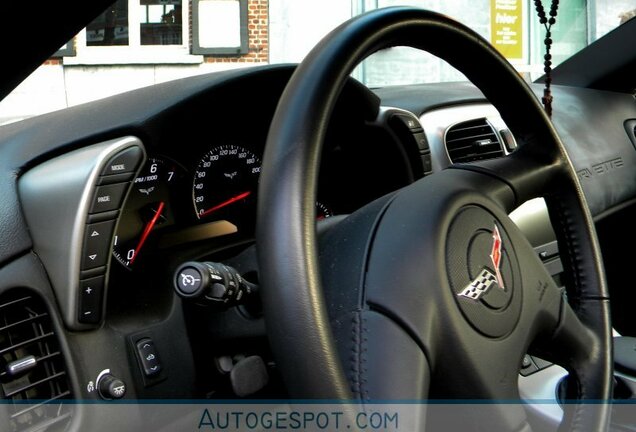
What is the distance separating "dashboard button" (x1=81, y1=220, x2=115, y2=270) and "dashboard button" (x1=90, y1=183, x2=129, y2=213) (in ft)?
0.07

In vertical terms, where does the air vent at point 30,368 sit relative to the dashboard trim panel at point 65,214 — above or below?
below

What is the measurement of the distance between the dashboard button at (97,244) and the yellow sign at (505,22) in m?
4.39

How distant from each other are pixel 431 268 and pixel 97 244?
53cm

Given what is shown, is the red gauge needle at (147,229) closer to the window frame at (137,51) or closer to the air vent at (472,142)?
the air vent at (472,142)

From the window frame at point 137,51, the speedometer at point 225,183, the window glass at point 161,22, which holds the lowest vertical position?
the speedometer at point 225,183

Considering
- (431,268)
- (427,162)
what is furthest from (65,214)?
(427,162)

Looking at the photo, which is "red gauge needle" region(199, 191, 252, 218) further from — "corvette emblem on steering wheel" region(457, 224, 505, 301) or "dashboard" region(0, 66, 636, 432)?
"corvette emblem on steering wheel" region(457, 224, 505, 301)

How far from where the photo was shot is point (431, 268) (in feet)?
2.89

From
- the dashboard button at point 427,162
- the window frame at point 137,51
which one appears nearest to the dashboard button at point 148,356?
the dashboard button at point 427,162

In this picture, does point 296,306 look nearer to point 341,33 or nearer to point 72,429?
point 341,33

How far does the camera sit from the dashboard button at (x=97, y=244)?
45.6 inches

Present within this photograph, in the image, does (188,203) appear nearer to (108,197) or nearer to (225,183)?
(225,183)

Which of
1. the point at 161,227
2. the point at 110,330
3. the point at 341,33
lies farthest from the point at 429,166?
the point at 341,33

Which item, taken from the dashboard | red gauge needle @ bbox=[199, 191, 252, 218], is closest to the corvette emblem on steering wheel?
the dashboard
